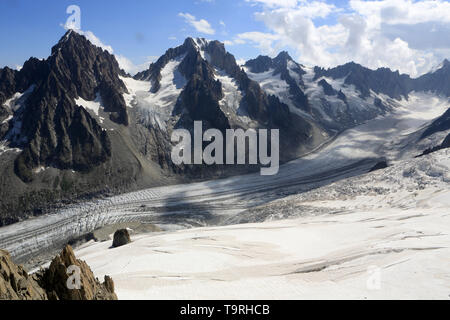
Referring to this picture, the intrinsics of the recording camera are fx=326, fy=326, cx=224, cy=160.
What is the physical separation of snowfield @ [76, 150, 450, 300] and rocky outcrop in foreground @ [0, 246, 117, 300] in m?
2.02

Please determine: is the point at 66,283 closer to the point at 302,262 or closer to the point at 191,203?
the point at 302,262

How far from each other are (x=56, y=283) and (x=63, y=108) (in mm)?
103974

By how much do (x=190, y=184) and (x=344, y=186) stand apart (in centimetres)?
4821

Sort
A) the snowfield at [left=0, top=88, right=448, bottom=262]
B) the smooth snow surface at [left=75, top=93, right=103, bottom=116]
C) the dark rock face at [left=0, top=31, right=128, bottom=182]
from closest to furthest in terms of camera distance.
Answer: the snowfield at [left=0, top=88, right=448, bottom=262]
the dark rock face at [left=0, top=31, right=128, bottom=182]
the smooth snow surface at [left=75, top=93, right=103, bottom=116]

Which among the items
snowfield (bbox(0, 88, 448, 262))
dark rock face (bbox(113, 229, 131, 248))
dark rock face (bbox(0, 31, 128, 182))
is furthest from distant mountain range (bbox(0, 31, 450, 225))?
dark rock face (bbox(113, 229, 131, 248))

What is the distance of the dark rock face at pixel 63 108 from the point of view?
313ft

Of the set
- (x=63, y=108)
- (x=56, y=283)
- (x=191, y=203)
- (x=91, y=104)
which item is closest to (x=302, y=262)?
(x=56, y=283)

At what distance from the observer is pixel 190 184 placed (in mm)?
99125

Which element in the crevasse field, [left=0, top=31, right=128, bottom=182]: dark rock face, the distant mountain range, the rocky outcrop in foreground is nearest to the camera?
the rocky outcrop in foreground

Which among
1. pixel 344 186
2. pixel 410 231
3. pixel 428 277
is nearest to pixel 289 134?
pixel 344 186

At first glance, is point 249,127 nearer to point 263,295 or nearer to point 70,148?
point 70,148

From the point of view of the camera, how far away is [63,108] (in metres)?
106

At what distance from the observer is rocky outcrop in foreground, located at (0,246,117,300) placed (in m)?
13.0

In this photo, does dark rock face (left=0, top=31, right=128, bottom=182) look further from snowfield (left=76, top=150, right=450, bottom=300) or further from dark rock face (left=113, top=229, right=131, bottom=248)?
snowfield (left=76, top=150, right=450, bottom=300)
